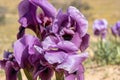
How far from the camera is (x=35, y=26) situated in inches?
95.5

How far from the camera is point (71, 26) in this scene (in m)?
2.27

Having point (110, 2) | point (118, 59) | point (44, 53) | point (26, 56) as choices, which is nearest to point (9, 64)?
point (26, 56)

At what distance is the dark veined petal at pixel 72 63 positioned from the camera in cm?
209

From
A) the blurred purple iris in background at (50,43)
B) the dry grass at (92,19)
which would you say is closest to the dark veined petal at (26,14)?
the blurred purple iris in background at (50,43)

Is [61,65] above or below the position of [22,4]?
below

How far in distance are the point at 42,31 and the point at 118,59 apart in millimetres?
4196

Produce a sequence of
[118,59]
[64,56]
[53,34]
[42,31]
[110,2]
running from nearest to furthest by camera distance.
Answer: [64,56] < [53,34] < [42,31] < [118,59] < [110,2]

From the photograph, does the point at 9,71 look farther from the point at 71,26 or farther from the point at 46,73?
the point at 71,26

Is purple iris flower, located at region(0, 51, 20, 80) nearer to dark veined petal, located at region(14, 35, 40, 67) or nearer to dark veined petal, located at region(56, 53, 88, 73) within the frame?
dark veined petal, located at region(14, 35, 40, 67)

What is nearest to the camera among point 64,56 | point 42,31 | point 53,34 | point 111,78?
point 64,56

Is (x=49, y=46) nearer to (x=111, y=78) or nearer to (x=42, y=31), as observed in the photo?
(x=42, y=31)

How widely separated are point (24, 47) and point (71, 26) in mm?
280

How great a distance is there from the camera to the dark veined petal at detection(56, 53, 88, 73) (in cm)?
209

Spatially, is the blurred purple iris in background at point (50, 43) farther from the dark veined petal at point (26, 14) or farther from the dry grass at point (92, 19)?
the dry grass at point (92, 19)
